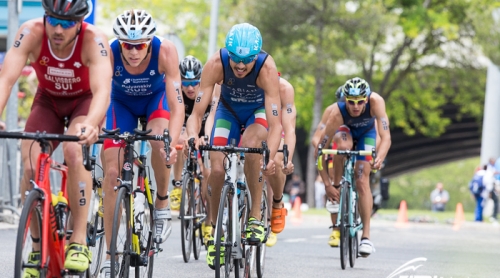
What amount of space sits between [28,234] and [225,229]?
2.63 metres

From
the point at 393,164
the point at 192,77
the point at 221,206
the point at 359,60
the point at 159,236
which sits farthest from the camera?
the point at 393,164

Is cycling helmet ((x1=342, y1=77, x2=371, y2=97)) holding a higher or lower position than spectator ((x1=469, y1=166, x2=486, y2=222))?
higher

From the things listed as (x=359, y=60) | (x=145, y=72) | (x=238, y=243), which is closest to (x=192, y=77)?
(x=145, y=72)

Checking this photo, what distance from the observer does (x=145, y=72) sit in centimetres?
917

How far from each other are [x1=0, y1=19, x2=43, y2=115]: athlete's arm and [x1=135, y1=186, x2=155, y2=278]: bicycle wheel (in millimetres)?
1902

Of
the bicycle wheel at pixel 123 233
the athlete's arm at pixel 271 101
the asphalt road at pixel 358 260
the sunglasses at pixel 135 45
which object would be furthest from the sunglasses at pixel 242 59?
the asphalt road at pixel 358 260

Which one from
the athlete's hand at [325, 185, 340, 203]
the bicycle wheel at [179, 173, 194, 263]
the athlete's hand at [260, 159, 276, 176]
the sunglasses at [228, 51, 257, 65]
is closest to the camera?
the athlete's hand at [260, 159, 276, 176]

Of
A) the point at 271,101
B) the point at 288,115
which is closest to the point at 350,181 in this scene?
the point at 288,115

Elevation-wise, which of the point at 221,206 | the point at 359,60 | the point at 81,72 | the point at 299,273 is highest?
the point at 359,60

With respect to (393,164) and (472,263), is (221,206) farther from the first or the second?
(393,164)

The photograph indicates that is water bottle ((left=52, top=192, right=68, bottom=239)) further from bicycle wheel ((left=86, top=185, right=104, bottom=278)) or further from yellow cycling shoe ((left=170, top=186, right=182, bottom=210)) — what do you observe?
yellow cycling shoe ((left=170, top=186, right=182, bottom=210))

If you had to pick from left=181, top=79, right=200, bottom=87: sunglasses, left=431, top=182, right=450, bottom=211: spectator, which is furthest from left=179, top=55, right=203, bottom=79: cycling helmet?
left=431, top=182, right=450, bottom=211: spectator

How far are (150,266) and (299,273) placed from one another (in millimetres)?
2893

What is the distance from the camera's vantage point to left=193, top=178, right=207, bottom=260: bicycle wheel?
1211cm
